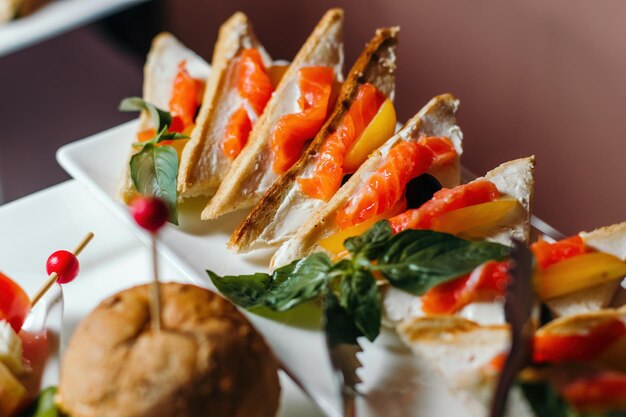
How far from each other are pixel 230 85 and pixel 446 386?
166 centimetres

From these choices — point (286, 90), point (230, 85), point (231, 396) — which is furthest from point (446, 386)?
point (230, 85)

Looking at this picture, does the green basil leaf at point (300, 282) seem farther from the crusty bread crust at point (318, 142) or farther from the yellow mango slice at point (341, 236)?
the crusty bread crust at point (318, 142)

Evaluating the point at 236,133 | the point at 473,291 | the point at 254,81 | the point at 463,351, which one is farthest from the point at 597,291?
Result: the point at 254,81

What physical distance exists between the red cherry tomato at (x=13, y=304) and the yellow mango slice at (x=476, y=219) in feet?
4.33

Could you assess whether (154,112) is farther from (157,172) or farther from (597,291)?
(597,291)

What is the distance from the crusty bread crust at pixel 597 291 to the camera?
8.43 feet

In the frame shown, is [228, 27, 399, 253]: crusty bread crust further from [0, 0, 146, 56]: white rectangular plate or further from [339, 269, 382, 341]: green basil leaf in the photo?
[0, 0, 146, 56]: white rectangular plate

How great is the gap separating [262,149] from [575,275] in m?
1.24

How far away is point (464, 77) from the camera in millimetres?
5039

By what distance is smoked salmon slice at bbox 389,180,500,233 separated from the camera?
109 inches

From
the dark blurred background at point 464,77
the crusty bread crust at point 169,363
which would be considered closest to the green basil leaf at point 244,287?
the crusty bread crust at point 169,363

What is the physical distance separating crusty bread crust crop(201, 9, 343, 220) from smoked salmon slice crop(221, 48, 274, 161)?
0.07m

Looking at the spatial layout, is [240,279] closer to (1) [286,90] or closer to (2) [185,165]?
(2) [185,165]

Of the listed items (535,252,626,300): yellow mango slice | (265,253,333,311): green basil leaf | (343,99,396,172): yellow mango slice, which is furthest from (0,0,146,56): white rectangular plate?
(535,252,626,300): yellow mango slice
